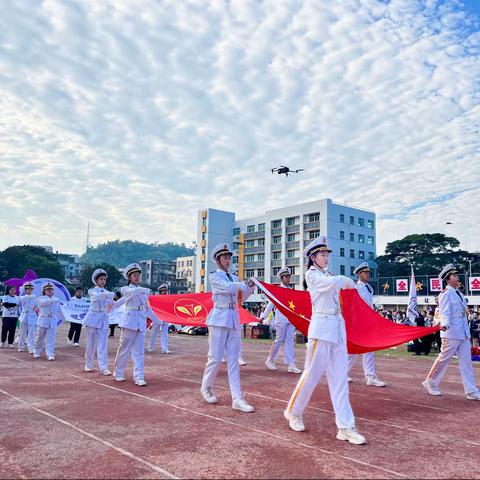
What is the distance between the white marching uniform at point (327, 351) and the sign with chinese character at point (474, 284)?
37.0 metres

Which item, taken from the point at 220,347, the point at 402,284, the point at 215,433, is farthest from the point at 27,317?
the point at 402,284

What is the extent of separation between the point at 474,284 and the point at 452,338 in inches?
1329

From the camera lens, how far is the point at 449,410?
7.33 m

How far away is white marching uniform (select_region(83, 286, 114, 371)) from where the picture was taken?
11.2 meters

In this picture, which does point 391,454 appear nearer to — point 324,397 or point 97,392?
point 324,397

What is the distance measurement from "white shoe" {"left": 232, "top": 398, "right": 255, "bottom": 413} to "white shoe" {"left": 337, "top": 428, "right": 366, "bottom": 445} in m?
1.65

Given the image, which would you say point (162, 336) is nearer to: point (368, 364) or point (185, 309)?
point (185, 309)

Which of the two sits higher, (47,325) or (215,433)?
(47,325)

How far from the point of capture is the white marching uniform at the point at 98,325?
11.2 meters

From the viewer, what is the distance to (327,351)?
575 cm

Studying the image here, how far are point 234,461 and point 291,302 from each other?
4.52 metres

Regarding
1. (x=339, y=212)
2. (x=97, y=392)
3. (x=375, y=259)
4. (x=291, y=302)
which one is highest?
(x=339, y=212)

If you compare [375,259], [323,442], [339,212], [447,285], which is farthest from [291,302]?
[375,259]

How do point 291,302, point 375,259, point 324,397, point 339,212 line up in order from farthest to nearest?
point 375,259 → point 339,212 → point 291,302 → point 324,397
